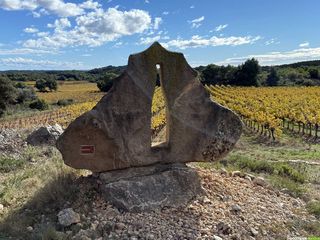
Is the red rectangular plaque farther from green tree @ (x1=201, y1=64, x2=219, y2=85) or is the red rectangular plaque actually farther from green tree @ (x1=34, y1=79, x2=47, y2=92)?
green tree @ (x1=34, y1=79, x2=47, y2=92)

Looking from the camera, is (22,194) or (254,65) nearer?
(22,194)

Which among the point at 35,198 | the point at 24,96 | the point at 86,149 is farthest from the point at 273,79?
the point at 35,198

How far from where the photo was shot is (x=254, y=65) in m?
71.3

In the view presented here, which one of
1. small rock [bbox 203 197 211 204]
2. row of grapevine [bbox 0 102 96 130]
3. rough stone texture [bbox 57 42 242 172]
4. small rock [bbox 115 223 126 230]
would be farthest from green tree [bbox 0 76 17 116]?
small rock [bbox 115 223 126 230]

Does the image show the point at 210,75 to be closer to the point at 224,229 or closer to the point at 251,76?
the point at 251,76

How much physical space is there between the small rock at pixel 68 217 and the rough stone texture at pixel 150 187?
786 mm

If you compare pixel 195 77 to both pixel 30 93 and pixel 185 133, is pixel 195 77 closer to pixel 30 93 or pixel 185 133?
pixel 185 133

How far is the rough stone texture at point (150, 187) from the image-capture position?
293 inches

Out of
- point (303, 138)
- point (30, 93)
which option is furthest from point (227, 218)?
point (30, 93)

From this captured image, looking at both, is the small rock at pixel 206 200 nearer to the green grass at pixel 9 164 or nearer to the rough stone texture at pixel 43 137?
the green grass at pixel 9 164

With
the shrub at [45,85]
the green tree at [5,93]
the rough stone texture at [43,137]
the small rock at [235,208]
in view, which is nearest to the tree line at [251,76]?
the shrub at [45,85]

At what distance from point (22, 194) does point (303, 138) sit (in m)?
19.3

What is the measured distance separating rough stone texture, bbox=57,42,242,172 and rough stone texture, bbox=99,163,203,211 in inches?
7.0

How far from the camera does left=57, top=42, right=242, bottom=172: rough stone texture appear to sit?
7.61 meters
